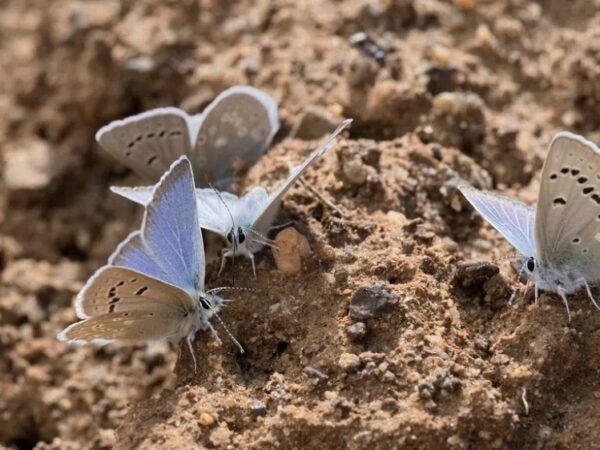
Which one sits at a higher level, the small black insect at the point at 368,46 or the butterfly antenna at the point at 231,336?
the small black insect at the point at 368,46

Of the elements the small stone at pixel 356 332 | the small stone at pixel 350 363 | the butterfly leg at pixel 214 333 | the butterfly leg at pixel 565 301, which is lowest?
the butterfly leg at pixel 214 333

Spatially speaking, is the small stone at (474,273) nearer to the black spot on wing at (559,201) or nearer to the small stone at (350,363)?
the black spot on wing at (559,201)

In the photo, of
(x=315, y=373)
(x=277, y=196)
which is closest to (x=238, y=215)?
(x=277, y=196)

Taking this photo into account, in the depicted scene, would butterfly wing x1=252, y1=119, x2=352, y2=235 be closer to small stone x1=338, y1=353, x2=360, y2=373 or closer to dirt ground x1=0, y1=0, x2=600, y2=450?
dirt ground x1=0, y1=0, x2=600, y2=450

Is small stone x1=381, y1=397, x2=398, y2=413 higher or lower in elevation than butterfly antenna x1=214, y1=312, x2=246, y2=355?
higher

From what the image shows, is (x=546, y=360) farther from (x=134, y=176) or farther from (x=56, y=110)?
(x=56, y=110)

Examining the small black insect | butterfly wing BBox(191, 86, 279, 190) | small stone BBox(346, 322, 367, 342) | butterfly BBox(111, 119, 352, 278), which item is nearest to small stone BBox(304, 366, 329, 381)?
small stone BBox(346, 322, 367, 342)

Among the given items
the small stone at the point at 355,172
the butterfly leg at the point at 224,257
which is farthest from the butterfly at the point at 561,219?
the butterfly leg at the point at 224,257
